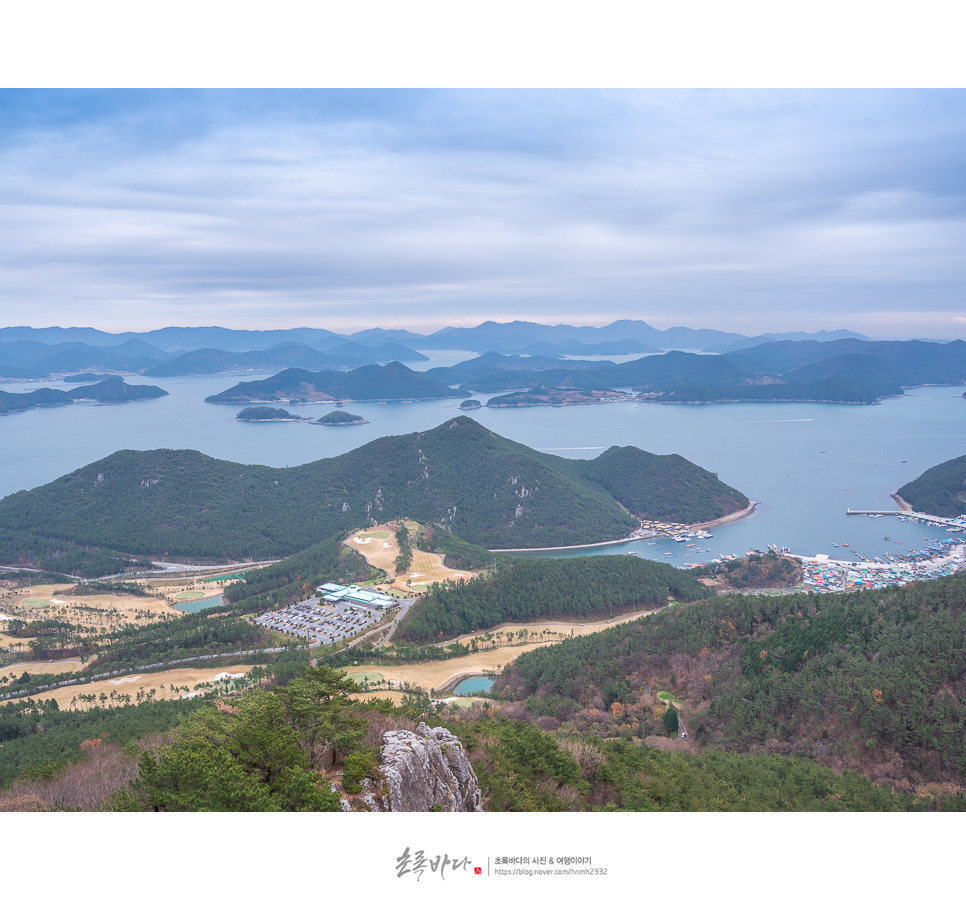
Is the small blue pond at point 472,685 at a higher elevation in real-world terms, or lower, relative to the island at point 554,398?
lower

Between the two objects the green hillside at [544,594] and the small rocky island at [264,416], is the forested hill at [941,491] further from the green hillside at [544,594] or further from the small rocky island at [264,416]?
the small rocky island at [264,416]

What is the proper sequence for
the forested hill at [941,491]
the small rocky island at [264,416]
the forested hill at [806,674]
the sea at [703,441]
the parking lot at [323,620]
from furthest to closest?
the small rocky island at [264,416] < the forested hill at [941,491] < the sea at [703,441] < the parking lot at [323,620] < the forested hill at [806,674]

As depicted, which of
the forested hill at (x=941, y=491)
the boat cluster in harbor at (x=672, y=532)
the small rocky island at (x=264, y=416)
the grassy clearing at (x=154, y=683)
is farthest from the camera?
the small rocky island at (x=264, y=416)

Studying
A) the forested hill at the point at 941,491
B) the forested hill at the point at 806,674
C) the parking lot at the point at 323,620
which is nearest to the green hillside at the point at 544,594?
the parking lot at the point at 323,620

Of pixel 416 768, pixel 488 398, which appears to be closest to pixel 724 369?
pixel 488 398

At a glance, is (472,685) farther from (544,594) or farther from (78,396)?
(78,396)

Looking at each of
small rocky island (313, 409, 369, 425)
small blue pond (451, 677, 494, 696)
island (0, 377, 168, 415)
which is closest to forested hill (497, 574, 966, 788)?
small blue pond (451, 677, 494, 696)

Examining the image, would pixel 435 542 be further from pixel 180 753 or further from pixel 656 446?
pixel 656 446
